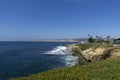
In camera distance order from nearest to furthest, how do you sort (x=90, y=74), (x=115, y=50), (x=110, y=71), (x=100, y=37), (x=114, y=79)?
1. (x=114, y=79)
2. (x=90, y=74)
3. (x=110, y=71)
4. (x=115, y=50)
5. (x=100, y=37)

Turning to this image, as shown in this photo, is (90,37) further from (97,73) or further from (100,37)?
(97,73)

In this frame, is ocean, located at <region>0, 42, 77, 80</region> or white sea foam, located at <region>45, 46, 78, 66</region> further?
white sea foam, located at <region>45, 46, 78, 66</region>

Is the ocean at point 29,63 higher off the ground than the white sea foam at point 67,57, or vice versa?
the ocean at point 29,63

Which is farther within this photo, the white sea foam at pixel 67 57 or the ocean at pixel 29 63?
the white sea foam at pixel 67 57

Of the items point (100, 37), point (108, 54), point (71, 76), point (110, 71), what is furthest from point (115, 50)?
point (100, 37)

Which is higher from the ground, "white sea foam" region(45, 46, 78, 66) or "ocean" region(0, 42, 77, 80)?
"ocean" region(0, 42, 77, 80)

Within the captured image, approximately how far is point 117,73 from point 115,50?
24.6 m

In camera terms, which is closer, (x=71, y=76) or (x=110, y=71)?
(x=71, y=76)

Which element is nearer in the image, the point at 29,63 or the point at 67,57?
the point at 29,63

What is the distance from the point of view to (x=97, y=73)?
61.4 ft

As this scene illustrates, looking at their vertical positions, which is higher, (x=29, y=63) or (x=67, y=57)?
(x=29, y=63)

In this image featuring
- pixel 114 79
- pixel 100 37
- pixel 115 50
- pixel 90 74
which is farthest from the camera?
pixel 100 37

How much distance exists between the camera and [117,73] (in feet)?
61.5

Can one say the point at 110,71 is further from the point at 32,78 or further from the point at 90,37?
the point at 90,37
